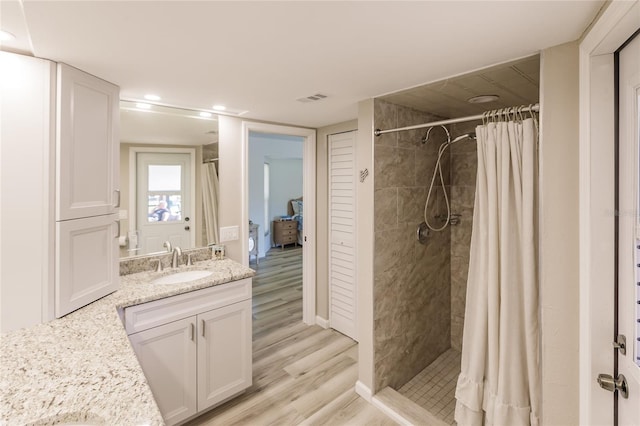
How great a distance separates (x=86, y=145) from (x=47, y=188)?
0.31 metres

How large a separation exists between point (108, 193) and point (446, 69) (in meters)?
2.06

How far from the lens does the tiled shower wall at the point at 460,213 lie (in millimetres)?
2779

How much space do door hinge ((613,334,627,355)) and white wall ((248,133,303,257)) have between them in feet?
14.5

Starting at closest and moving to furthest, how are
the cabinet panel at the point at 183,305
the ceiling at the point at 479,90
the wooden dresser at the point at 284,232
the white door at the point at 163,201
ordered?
the ceiling at the point at 479,90 < the cabinet panel at the point at 183,305 < the white door at the point at 163,201 < the wooden dresser at the point at 284,232

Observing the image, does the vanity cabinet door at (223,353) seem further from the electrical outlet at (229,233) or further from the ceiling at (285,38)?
the ceiling at (285,38)

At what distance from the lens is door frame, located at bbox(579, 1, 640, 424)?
46.4 inches

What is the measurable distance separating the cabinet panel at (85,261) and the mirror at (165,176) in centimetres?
43

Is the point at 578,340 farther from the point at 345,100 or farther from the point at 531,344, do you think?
the point at 345,100

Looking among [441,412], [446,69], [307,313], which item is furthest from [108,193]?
[441,412]

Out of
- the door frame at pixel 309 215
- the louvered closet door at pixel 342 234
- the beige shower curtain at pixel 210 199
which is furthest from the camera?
the door frame at pixel 309 215

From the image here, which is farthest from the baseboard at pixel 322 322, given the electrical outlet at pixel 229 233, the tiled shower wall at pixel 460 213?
the electrical outlet at pixel 229 233

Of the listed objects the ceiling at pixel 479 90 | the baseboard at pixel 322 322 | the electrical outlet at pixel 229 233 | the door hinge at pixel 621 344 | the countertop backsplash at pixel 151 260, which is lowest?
the baseboard at pixel 322 322

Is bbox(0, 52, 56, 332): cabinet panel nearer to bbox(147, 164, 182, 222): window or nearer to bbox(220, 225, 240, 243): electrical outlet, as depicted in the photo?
bbox(147, 164, 182, 222): window

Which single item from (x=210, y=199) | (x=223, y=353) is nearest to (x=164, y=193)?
(x=210, y=199)
